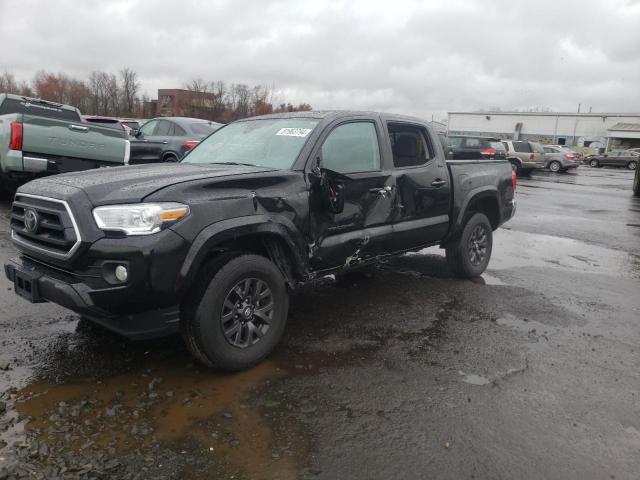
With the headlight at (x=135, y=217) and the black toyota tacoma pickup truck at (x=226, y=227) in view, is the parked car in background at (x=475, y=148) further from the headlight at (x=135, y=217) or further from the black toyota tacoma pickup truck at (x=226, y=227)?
the headlight at (x=135, y=217)

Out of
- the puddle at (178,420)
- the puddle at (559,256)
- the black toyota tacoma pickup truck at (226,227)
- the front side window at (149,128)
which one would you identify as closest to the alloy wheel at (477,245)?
the puddle at (559,256)

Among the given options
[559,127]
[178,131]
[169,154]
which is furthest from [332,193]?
[559,127]

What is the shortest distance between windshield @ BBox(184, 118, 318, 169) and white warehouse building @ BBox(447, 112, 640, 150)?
59.3 meters

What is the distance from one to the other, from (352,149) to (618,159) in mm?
43033

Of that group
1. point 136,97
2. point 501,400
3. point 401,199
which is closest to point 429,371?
point 501,400

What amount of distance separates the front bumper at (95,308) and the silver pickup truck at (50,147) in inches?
192

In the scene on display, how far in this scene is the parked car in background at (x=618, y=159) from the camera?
39.5m

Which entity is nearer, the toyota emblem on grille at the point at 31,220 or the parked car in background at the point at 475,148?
the toyota emblem on grille at the point at 31,220

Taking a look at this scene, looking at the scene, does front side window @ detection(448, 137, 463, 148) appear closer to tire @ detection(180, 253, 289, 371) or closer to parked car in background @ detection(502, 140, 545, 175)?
parked car in background @ detection(502, 140, 545, 175)

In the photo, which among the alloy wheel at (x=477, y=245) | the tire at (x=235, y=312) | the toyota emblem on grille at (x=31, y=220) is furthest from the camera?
the alloy wheel at (x=477, y=245)

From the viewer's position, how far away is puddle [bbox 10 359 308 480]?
262 centimetres

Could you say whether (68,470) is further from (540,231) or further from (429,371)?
(540,231)

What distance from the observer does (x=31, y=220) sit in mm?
3443

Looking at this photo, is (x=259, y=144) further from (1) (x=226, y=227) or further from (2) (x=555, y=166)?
(2) (x=555, y=166)
